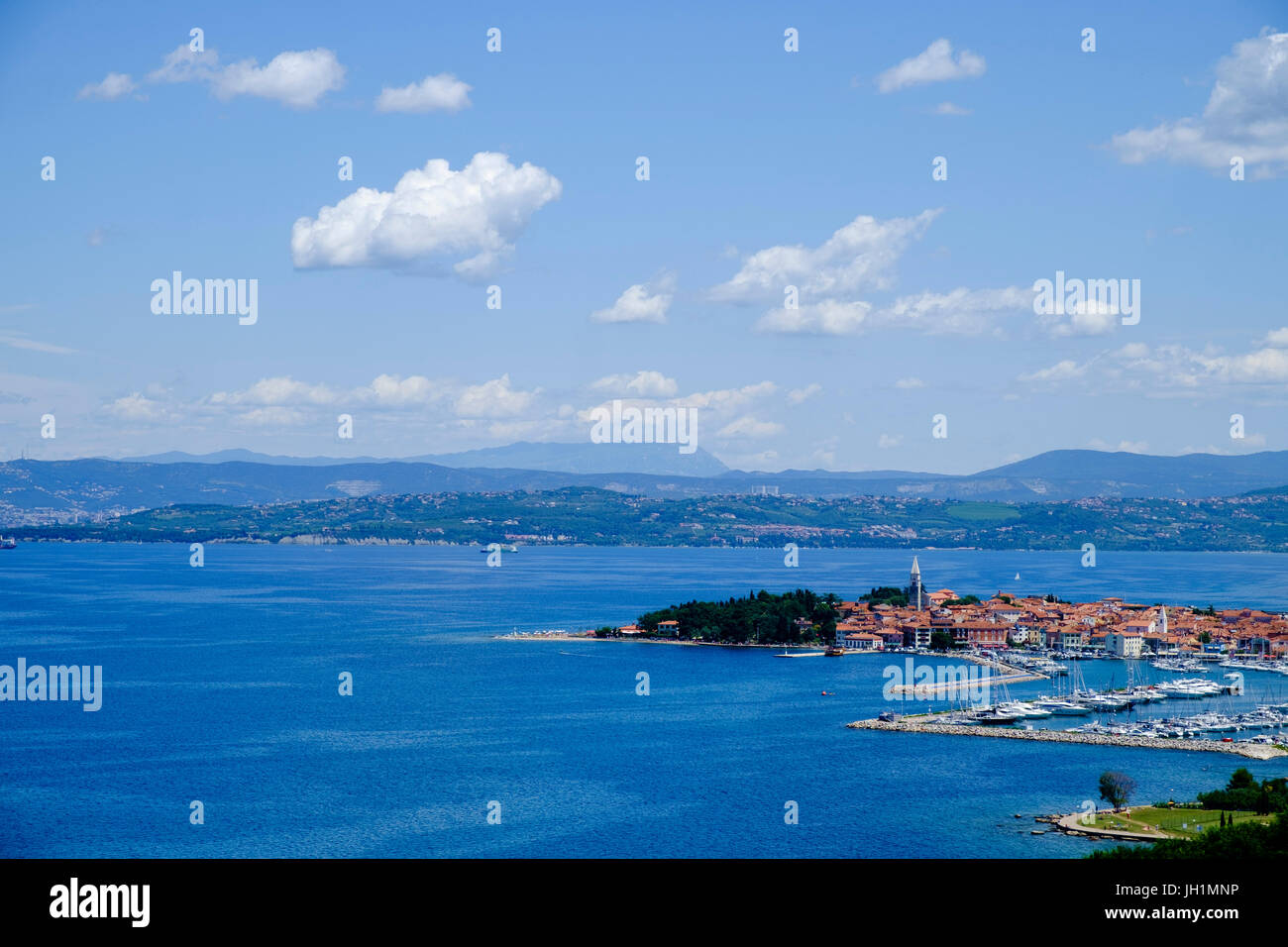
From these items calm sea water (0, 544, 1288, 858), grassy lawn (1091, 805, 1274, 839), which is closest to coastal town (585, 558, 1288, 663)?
calm sea water (0, 544, 1288, 858)

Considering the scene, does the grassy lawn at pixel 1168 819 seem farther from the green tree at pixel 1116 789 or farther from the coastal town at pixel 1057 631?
the coastal town at pixel 1057 631

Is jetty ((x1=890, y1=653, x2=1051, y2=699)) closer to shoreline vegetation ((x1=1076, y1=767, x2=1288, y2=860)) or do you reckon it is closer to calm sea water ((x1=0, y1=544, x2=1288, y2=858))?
calm sea water ((x1=0, y1=544, x2=1288, y2=858))

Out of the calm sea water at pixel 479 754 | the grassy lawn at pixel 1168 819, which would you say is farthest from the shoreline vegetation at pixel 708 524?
the grassy lawn at pixel 1168 819

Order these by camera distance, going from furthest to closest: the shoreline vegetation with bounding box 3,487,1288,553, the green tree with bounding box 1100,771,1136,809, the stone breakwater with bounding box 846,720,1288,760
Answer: the shoreline vegetation with bounding box 3,487,1288,553
the stone breakwater with bounding box 846,720,1288,760
the green tree with bounding box 1100,771,1136,809

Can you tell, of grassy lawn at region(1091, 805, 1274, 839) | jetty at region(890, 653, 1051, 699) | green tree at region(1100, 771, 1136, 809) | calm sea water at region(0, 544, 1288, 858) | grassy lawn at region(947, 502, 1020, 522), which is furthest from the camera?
grassy lawn at region(947, 502, 1020, 522)

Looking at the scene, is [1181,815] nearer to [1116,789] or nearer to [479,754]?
[1116,789]
